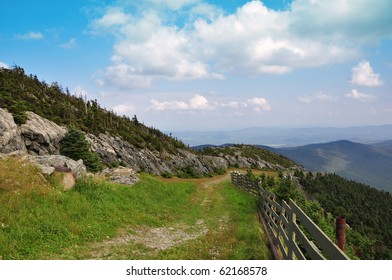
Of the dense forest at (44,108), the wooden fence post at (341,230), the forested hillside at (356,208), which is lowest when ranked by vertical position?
the forested hillside at (356,208)

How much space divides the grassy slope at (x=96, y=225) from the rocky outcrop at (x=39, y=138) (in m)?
18.1

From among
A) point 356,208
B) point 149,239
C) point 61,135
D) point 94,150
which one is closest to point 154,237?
point 149,239

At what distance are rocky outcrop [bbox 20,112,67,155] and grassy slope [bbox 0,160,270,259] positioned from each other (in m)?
18.1

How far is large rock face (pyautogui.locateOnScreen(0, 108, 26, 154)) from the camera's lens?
25.7m

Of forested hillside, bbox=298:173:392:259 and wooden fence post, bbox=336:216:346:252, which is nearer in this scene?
wooden fence post, bbox=336:216:346:252

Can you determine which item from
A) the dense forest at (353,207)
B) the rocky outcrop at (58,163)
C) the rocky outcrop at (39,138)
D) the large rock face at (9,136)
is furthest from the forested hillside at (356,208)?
the large rock face at (9,136)

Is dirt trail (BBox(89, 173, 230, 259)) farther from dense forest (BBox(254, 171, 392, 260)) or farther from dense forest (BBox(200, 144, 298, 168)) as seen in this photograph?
dense forest (BBox(200, 144, 298, 168))

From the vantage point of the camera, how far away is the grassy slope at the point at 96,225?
8.84 meters

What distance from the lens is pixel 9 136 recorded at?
26719mm

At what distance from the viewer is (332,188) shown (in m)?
80.3

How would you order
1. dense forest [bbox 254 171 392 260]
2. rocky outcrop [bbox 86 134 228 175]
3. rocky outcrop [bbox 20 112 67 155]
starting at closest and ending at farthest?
rocky outcrop [bbox 20 112 67 155], rocky outcrop [bbox 86 134 228 175], dense forest [bbox 254 171 392 260]

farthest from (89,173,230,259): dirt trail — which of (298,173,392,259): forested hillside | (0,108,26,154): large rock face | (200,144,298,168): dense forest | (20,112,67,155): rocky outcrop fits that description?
(200,144,298,168): dense forest

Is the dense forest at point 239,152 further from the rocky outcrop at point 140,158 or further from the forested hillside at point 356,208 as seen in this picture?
the rocky outcrop at point 140,158

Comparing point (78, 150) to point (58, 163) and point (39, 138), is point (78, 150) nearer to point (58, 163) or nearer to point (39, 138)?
point (39, 138)
